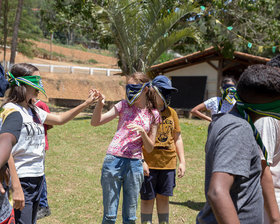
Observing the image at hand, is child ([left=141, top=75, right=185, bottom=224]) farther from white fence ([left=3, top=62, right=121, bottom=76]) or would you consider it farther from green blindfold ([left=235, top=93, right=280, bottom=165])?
white fence ([left=3, top=62, right=121, bottom=76])

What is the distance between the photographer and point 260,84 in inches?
63.8

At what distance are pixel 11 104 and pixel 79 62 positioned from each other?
5351cm

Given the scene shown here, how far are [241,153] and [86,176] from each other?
566 cm

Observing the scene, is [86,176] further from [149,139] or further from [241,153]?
[241,153]

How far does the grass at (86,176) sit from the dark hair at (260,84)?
351 centimetres

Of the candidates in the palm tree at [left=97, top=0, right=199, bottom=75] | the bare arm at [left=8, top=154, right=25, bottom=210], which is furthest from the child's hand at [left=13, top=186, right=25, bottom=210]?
the palm tree at [left=97, top=0, right=199, bottom=75]

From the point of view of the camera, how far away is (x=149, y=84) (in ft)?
11.4

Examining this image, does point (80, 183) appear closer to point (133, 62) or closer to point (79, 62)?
point (133, 62)

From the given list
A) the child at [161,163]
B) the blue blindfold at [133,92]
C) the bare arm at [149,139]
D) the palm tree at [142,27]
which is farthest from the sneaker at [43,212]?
the palm tree at [142,27]

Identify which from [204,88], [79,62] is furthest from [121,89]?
[79,62]

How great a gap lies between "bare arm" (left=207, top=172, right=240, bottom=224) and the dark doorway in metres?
16.1

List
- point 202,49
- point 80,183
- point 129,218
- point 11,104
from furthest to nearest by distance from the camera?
point 202,49, point 80,183, point 129,218, point 11,104

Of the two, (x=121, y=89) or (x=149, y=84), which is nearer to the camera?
(x=149, y=84)

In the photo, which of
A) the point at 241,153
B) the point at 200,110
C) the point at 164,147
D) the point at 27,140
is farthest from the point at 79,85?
the point at 241,153
